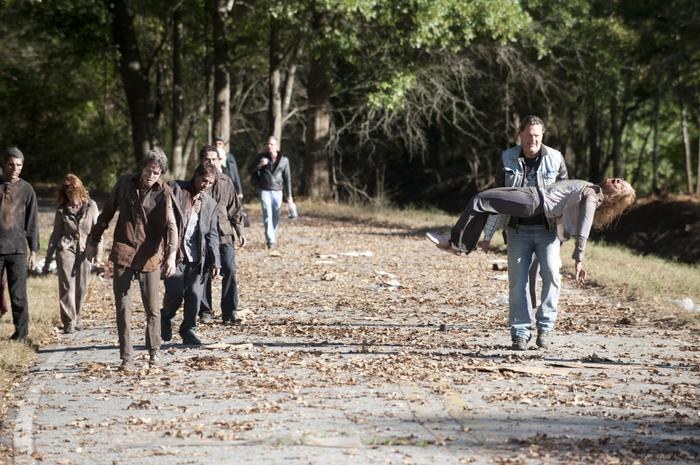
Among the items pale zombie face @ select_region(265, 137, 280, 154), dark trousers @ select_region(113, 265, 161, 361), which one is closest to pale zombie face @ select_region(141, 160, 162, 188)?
dark trousers @ select_region(113, 265, 161, 361)

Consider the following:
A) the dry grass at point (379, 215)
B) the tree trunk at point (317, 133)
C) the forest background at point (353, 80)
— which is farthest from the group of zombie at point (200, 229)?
the tree trunk at point (317, 133)

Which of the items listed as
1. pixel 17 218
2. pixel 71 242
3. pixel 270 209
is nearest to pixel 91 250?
pixel 17 218

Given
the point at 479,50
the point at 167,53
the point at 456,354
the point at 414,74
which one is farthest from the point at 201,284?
the point at 167,53

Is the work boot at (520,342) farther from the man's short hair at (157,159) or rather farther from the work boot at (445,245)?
the man's short hair at (157,159)

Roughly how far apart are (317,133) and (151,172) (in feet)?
93.1

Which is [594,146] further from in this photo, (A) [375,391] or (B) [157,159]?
(A) [375,391]

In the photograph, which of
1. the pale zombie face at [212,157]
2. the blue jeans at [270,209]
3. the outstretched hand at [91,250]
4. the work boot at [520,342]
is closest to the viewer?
the outstretched hand at [91,250]

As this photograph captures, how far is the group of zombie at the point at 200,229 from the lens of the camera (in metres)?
10.4

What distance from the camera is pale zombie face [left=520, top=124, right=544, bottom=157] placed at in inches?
430

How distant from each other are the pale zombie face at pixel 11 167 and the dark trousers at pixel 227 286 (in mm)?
2315

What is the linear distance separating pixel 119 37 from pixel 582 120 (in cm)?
1581

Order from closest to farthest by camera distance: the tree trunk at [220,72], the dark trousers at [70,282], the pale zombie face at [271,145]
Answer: the dark trousers at [70,282], the pale zombie face at [271,145], the tree trunk at [220,72]

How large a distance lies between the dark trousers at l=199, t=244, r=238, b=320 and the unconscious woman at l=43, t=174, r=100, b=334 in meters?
1.32

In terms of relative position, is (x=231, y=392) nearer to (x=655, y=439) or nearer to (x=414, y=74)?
(x=655, y=439)
